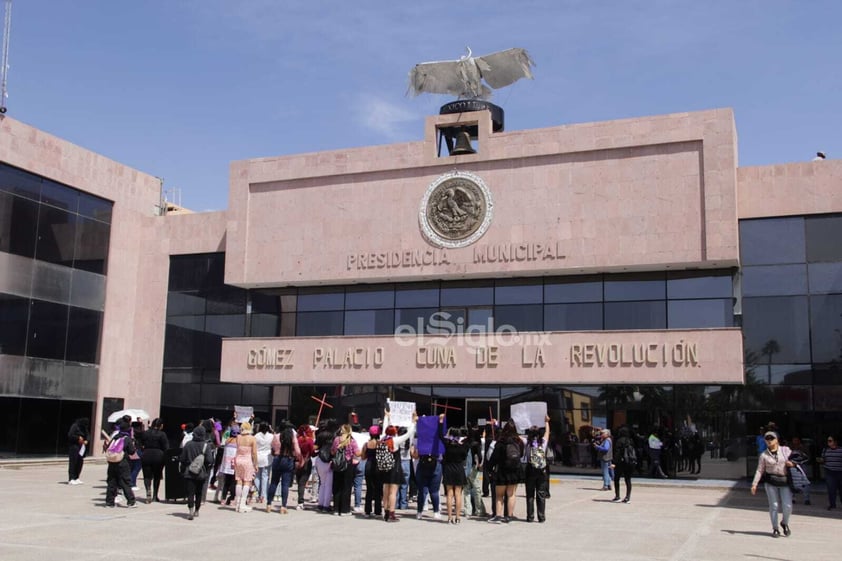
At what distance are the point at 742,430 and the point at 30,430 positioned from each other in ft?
81.4

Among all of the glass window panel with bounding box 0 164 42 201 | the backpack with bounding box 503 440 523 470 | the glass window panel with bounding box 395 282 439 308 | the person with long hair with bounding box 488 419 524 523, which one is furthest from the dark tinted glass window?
the backpack with bounding box 503 440 523 470

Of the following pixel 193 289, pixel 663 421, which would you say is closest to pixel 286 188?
pixel 193 289

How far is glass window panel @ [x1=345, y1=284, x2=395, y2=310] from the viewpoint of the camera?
33.3 metres

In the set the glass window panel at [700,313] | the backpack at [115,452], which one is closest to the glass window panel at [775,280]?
the glass window panel at [700,313]

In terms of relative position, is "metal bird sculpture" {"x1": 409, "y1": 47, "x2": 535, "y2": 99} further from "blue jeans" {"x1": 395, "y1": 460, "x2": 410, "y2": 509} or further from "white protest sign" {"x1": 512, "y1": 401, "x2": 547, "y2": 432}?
"blue jeans" {"x1": 395, "y1": 460, "x2": 410, "y2": 509}

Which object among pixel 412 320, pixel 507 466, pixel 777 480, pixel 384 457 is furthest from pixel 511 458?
pixel 412 320

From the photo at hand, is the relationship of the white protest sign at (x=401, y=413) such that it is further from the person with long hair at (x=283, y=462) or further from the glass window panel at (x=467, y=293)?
the glass window panel at (x=467, y=293)

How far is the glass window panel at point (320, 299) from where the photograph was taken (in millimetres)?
34188

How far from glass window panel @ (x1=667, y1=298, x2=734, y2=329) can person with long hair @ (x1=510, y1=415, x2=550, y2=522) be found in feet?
44.1

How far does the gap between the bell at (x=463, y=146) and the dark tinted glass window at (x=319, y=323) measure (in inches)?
299

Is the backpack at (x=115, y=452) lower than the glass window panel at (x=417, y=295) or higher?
lower

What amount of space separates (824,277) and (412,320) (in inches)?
549

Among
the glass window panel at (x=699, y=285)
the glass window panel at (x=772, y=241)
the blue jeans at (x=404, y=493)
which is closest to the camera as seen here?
the blue jeans at (x=404, y=493)

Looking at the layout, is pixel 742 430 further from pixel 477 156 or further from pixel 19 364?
pixel 19 364
